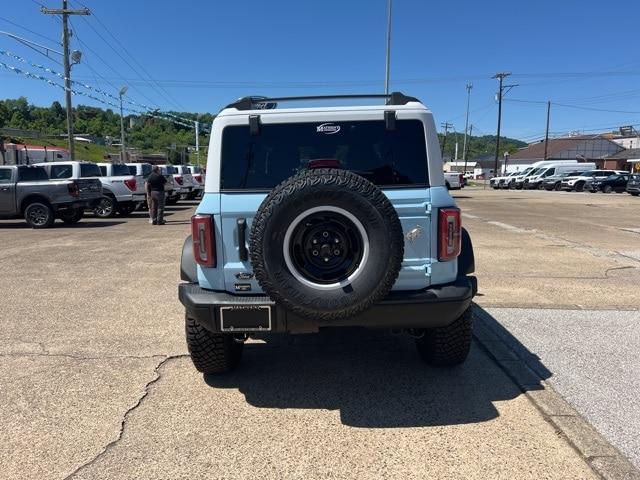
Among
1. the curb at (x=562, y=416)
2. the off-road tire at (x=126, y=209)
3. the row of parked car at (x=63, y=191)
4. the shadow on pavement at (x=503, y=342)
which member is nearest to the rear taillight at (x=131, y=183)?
the row of parked car at (x=63, y=191)

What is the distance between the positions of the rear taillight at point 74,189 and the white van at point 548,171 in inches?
1567

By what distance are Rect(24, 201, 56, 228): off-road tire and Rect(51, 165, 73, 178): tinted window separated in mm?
1410

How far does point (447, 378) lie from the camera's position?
3.96 metres

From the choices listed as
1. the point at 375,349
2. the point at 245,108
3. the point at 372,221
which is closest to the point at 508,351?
the point at 375,349

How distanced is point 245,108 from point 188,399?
2.17 m

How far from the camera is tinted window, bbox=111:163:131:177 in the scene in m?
17.5

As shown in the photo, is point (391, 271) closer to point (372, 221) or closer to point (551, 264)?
point (372, 221)

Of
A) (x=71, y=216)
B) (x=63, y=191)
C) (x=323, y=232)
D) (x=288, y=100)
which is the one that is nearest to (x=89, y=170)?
(x=71, y=216)

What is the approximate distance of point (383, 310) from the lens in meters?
3.23

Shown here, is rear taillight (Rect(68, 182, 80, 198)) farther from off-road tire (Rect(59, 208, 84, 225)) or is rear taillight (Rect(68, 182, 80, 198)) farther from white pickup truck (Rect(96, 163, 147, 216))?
white pickup truck (Rect(96, 163, 147, 216))

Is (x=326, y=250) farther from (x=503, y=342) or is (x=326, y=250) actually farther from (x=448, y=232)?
(x=503, y=342)

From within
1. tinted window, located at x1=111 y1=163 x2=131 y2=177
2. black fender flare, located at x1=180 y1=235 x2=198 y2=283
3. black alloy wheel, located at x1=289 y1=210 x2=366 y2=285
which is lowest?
black fender flare, located at x1=180 y1=235 x2=198 y2=283

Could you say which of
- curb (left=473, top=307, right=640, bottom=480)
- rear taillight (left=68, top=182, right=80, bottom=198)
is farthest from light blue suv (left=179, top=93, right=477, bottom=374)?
rear taillight (left=68, top=182, right=80, bottom=198)

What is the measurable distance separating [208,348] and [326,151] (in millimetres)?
1722
